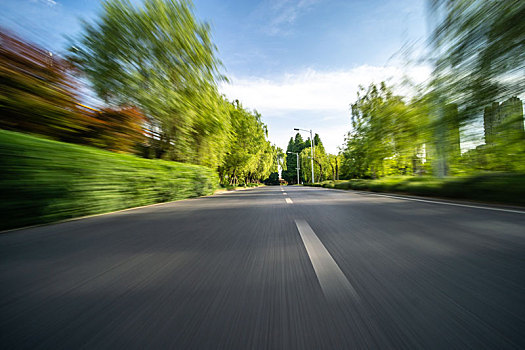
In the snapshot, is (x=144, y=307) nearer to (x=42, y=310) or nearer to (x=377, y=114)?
(x=42, y=310)

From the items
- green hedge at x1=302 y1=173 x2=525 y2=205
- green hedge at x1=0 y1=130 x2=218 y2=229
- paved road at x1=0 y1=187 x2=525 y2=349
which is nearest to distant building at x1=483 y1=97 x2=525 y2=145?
green hedge at x1=302 y1=173 x2=525 y2=205

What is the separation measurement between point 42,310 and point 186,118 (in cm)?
1179

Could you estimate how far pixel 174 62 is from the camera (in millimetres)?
12211

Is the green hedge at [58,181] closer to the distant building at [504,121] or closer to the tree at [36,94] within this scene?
the tree at [36,94]

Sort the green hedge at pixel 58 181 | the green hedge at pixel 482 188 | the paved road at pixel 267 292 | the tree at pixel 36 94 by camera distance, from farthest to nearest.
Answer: the tree at pixel 36 94 → the green hedge at pixel 482 188 → the green hedge at pixel 58 181 → the paved road at pixel 267 292

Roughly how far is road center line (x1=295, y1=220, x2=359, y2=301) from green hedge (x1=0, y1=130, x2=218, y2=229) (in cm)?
451

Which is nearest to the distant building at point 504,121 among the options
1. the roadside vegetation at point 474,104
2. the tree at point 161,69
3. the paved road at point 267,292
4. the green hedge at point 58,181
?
the roadside vegetation at point 474,104

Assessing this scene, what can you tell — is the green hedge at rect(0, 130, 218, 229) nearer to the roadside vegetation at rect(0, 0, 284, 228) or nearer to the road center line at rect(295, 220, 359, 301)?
the roadside vegetation at rect(0, 0, 284, 228)

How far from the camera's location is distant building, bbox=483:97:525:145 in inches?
280

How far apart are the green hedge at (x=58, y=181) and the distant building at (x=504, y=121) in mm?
11757

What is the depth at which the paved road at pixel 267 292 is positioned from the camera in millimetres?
1017

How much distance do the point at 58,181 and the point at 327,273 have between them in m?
5.02

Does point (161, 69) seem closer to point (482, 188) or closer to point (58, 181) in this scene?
point (58, 181)

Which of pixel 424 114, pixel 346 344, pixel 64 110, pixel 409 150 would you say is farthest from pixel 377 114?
pixel 346 344
